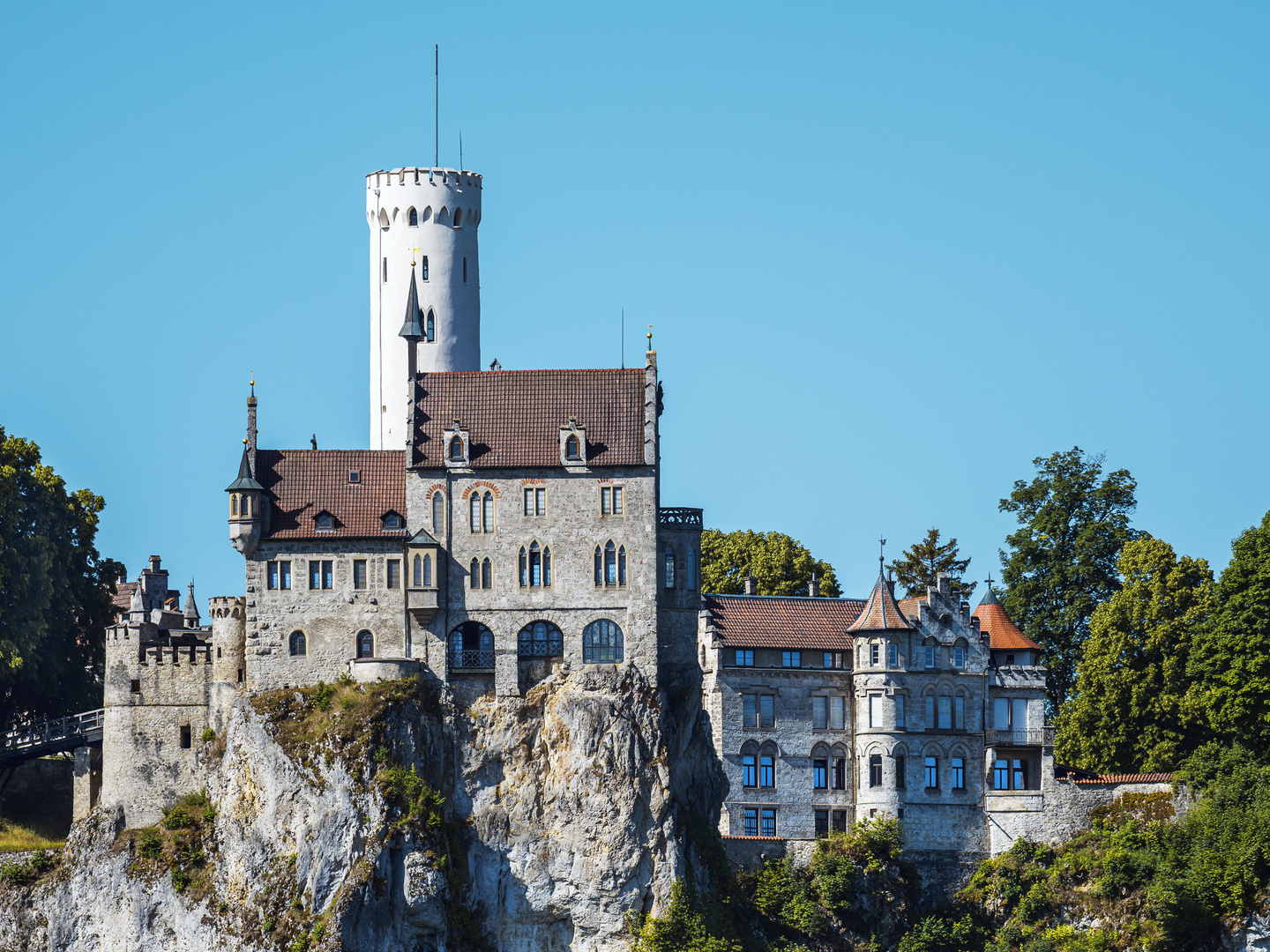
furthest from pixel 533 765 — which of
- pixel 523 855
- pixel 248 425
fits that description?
pixel 248 425

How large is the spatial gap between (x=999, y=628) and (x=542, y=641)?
78.2 ft

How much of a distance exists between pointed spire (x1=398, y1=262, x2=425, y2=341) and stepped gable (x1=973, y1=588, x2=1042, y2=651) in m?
29.9

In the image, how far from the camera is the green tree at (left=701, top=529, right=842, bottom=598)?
14288 centimetres

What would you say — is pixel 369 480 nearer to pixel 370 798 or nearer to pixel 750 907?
pixel 370 798

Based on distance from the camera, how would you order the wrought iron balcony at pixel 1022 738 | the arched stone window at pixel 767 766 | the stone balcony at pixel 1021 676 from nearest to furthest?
the arched stone window at pixel 767 766 < the wrought iron balcony at pixel 1022 738 < the stone balcony at pixel 1021 676

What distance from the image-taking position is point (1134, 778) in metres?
124

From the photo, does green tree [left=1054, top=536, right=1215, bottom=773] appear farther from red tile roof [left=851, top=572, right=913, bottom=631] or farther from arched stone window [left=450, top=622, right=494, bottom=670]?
arched stone window [left=450, top=622, right=494, bottom=670]

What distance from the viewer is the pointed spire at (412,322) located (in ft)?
407

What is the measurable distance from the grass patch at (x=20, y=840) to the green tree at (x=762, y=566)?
1515 inches

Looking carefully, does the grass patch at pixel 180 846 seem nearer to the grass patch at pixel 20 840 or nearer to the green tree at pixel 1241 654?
the grass patch at pixel 20 840

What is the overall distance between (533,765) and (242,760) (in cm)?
1285

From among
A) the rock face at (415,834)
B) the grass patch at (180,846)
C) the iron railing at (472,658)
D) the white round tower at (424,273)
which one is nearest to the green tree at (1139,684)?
the rock face at (415,834)

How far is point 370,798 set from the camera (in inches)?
4496

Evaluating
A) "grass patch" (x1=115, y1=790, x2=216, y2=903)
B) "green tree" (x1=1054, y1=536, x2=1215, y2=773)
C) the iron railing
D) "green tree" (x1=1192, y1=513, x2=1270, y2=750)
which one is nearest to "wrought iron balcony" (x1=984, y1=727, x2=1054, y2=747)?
"green tree" (x1=1054, y1=536, x2=1215, y2=773)
